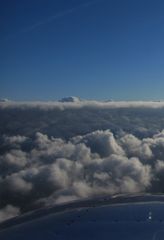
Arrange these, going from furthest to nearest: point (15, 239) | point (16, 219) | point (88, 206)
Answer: point (88, 206), point (16, 219), point (15, 239)

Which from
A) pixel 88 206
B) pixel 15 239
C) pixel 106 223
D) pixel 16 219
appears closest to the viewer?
pixel 15 239

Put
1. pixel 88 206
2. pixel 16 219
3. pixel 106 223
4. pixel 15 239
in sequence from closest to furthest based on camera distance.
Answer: pixel 15 239 < pixel 106 223 < pixel 16 219 < pixel 88 206

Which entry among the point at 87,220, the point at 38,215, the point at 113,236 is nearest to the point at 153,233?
the point at 113,236

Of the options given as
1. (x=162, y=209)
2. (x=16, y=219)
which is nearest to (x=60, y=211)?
(x=16, y=219)

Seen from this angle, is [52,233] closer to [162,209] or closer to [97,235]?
[97,235]

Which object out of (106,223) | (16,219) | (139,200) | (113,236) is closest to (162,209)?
(139,200)

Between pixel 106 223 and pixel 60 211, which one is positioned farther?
pixel 60 211

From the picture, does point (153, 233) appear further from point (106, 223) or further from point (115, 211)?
point (115, 211)

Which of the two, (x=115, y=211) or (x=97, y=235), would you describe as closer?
(x=97, y=235)
